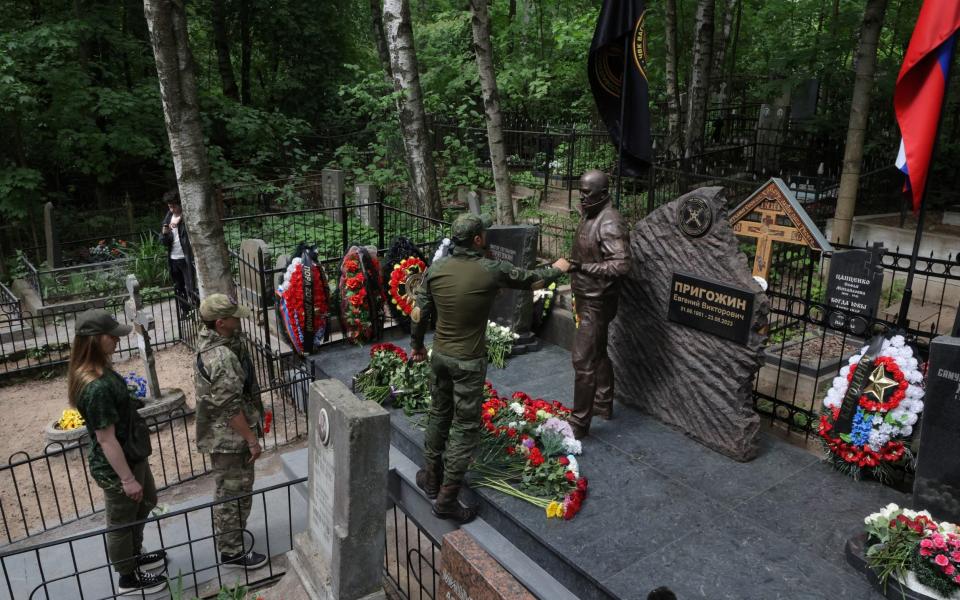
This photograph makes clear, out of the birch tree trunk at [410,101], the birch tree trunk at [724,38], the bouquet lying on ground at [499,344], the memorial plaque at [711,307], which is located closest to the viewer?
the memorial plaque at [711,307]

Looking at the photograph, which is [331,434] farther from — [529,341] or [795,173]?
[795,173]

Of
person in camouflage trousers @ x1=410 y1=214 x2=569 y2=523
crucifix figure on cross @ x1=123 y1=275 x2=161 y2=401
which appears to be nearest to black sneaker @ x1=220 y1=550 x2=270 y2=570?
person in camouflage trousers @ x1=410 y1=214 x2=569 y2=523

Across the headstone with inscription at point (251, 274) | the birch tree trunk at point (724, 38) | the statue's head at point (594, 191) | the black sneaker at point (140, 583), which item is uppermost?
the birch tree trunk at point (724, 38)

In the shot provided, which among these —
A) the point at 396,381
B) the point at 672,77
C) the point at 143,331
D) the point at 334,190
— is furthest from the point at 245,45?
the point at 396,381

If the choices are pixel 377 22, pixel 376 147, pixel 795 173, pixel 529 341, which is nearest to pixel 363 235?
pixel 376 147

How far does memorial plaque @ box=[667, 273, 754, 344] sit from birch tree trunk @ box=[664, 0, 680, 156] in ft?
30.7

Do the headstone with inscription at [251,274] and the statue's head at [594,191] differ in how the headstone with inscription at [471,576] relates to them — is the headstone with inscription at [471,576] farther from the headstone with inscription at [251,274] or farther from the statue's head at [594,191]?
the headstone with inscription at [251,274]

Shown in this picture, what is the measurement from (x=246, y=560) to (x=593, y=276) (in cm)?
340

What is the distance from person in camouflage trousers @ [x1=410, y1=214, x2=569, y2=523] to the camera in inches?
182

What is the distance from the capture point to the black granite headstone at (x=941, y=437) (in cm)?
434

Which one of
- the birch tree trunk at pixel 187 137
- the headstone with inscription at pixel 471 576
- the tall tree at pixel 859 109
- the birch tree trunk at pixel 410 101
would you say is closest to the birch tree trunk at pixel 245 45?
the birch tree trunk at pixel 410 101

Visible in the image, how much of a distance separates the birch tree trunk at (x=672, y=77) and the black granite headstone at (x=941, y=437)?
10.5 m

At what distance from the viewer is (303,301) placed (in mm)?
7605

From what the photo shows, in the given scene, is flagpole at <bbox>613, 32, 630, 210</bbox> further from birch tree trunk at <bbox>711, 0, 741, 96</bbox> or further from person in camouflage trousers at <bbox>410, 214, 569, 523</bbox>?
birch tree trunk at <bbox>711, 0, 741, 96</bbox>
